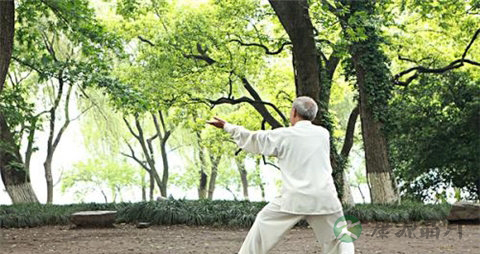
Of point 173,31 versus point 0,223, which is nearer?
point 0,223

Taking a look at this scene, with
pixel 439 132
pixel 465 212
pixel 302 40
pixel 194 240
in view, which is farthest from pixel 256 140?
pixel 439 132

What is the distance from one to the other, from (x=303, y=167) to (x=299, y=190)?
0.62 feet

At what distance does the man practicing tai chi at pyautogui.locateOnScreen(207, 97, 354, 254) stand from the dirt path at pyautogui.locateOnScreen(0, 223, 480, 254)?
3608 millimetres

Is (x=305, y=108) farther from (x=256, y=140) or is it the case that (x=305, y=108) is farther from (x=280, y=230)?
(x=280, y=230)

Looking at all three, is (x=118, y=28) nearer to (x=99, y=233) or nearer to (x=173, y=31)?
(x=173, y=31)

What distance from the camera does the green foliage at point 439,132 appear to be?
54.3 ft

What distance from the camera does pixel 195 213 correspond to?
13242mm

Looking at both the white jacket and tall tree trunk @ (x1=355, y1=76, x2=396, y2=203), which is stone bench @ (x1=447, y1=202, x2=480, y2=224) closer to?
tall tree trunk @ (x1=355, y1=76, x2=396, y2=203)

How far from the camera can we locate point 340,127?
28734 millimetres

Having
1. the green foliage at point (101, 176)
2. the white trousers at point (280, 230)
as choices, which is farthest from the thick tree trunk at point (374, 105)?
the green foliage at point (101, 176)

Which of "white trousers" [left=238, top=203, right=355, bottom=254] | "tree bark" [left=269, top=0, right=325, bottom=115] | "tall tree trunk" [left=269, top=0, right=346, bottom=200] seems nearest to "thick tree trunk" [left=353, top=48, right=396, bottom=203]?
"tall tree trunk" [left=269, top=0, right=346, bottom=200]

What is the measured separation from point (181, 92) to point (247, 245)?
15454mm

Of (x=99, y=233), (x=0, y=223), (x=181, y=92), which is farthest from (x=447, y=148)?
(x=0, y=223)

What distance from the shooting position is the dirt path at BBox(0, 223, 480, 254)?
911 centimetres
